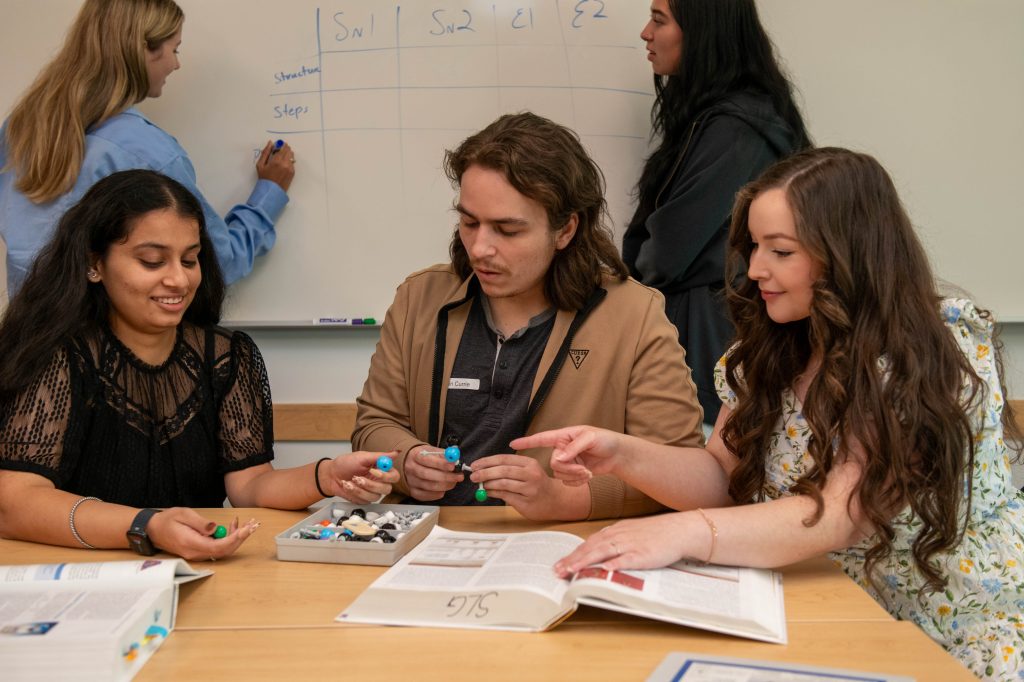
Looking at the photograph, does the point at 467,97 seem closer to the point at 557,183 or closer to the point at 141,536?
the point at 557,183

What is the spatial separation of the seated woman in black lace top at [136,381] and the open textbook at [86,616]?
363 millimetres

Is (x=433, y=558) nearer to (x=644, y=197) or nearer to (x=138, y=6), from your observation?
(x=644, y=197)

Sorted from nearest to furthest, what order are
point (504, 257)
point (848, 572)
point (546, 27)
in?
1. point (848, 572)
2. point (504, 257)
3. point (546, 27)

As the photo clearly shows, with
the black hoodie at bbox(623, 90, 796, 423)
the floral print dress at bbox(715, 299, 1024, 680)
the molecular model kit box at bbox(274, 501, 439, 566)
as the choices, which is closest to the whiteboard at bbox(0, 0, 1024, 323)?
the black hoodie at bbox(623, 90, 796, 423)

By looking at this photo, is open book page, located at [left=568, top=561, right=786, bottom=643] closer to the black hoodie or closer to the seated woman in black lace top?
the seated woman in black lace top

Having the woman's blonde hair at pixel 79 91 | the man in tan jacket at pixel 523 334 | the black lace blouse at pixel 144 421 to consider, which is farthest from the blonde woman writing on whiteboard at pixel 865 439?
the woman's blonde hair at pixel 79 91

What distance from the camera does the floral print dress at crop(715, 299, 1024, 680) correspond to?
1.41 meters

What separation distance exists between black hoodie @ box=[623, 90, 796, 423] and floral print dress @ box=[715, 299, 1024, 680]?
1021mm

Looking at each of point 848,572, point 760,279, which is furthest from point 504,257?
point 848,572

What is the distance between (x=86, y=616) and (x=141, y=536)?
1.16 feet

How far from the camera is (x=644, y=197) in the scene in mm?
2719

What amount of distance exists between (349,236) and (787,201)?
5.85ft

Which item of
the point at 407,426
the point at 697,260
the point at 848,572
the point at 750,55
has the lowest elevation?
the point at 848,572

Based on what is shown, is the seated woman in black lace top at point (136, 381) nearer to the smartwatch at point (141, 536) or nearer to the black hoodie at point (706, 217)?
the smartwatch at point (141, 536)
